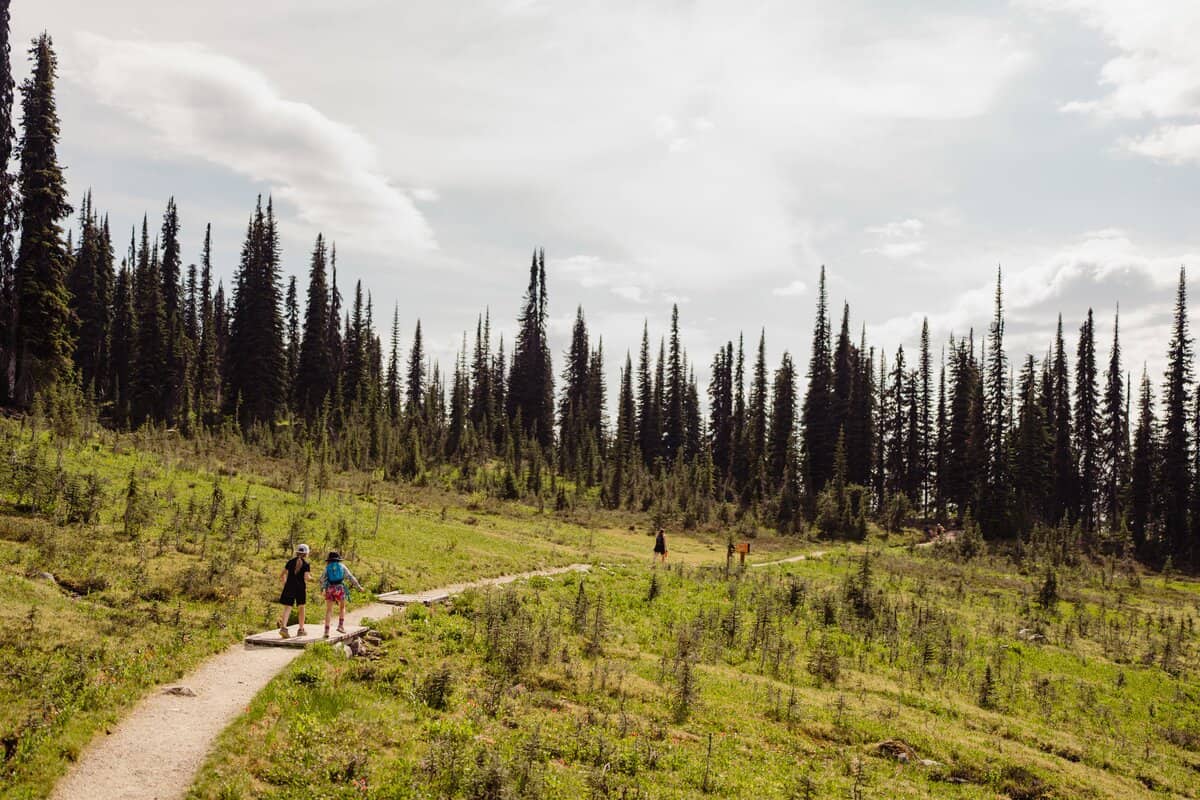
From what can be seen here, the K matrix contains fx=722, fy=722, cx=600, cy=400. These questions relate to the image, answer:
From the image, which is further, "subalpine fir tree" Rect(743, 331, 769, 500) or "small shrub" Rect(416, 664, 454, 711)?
"subalpine fir tree" Rect(743, 331, 769, 500)

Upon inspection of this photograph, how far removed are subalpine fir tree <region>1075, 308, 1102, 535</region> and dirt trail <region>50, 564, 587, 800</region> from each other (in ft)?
267

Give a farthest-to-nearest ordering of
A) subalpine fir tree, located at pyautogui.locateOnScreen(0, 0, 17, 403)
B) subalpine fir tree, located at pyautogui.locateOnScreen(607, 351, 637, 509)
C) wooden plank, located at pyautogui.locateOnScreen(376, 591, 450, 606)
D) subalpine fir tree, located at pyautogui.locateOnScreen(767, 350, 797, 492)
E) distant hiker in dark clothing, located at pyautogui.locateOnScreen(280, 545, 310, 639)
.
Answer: subalpine fir tree, located at pyautogui.locateOnScreen(767, 350, 797, 492) < subalpine fir tree, located at pyautogui.locateOnScreen(607, 351, 637, 509) < subalpine fir tree, located at pyautogui.locateOnScreen(0, 0, 17, 403) < wooden plank, located at pyautogui.locateOnScreen(376, 591, 450, 606) < distant hiker in dark clothing, located at pyautogui.locateOnScreen(280, 545, 310, 639)

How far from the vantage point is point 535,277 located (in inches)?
3669

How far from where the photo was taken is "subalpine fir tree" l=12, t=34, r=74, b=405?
3656cm

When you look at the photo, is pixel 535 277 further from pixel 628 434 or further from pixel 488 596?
pixel 488 596

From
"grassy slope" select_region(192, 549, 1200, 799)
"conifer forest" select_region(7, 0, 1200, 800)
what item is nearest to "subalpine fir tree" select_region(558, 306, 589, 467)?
"conifer forest" select_region(7, 0, 1200, 800)

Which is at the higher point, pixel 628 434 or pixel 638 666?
pixel 628 434

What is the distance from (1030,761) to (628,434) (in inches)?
3135

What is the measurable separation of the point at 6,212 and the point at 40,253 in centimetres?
234

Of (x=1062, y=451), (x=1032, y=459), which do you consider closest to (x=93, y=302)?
(x=1032, y=459)

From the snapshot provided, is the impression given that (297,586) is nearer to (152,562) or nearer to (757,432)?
(152,562)

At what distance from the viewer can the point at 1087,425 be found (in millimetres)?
77688

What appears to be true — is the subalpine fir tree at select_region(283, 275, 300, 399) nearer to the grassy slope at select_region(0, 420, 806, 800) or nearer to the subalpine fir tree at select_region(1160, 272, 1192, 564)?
the grassy slope at select_region(0, 420, 806, 800)

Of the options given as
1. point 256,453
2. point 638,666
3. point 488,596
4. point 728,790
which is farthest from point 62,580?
point 256,453
